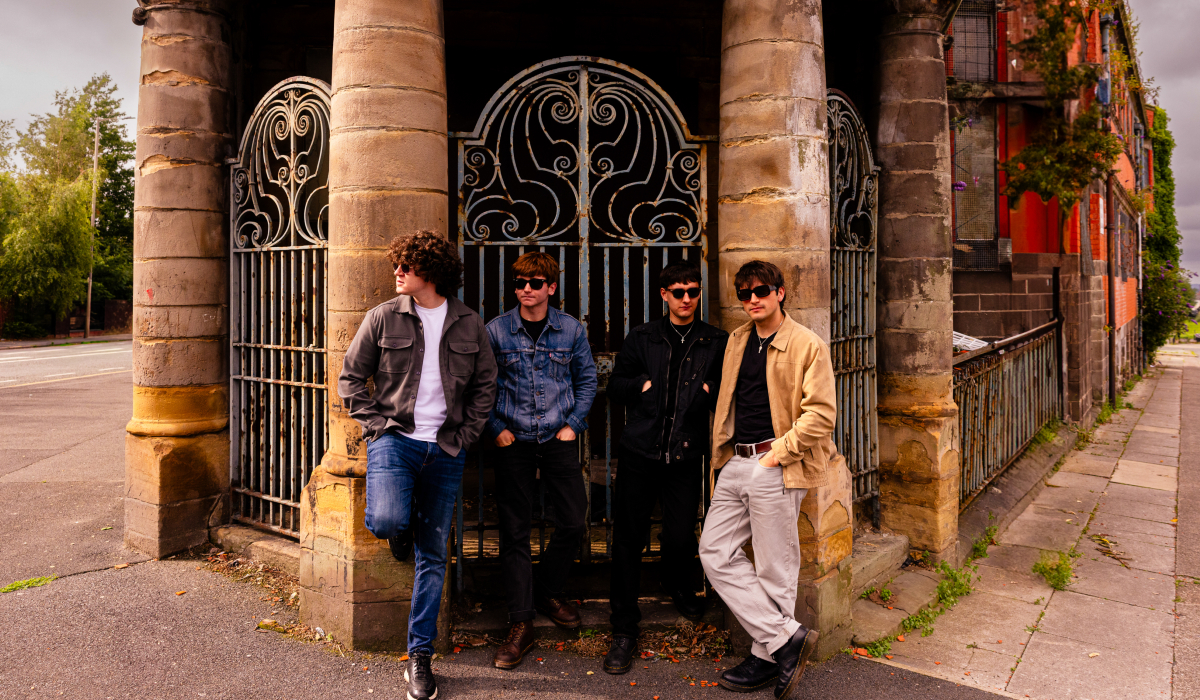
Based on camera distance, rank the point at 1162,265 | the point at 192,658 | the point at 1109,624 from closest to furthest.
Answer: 1. the point at 192,658
2. the point at 1109,624
3. the point at 1162,265

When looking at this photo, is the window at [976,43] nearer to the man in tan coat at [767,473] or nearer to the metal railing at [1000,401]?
the metal railing at [1000,401]

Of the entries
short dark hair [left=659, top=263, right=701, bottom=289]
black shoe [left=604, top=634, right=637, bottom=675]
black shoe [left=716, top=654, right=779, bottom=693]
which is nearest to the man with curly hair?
black shoe [left=604, top=634, right=637, bottom=675]

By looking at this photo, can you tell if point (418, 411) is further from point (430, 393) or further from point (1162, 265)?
point (1162, 265)

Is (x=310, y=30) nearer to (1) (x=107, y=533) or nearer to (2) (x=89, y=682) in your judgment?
(1) (x=107, y=533)

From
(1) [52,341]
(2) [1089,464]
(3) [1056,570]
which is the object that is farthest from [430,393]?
(1) [52,341]

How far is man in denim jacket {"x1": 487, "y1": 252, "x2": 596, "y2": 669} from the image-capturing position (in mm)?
3947

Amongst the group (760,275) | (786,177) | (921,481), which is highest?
(786,177)

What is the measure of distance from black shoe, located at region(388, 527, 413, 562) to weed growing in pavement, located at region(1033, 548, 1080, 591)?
14.2 ft

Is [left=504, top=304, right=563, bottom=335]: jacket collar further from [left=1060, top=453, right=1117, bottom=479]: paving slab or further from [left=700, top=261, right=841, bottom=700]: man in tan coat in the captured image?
[left=1060, top=453, right=1117, bottom=479]: paving slab

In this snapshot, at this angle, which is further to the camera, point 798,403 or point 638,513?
point 638,513

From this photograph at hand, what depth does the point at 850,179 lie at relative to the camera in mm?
5402

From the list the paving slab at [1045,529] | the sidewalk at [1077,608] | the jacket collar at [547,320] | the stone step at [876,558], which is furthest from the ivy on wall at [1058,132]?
the jacket collar at [547,320]

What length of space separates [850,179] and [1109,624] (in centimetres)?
324

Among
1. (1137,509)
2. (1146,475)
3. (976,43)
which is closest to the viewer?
(1137,509)
